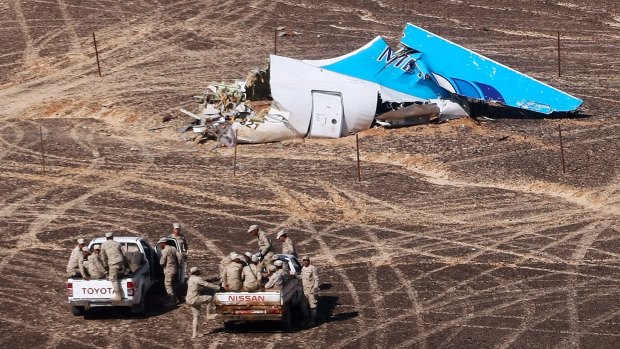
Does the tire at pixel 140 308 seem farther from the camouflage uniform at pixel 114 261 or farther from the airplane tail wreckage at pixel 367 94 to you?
the airplane tail wreckage at pixel 367 94

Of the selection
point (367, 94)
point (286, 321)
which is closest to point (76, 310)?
point (286, 321)

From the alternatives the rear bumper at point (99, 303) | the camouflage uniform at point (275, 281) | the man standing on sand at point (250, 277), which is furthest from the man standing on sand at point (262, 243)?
the rear bumper at point (99, 303)

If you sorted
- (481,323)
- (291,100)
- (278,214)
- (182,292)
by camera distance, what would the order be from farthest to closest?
(291,100) < (278,214) < (182,292) < (481,323)

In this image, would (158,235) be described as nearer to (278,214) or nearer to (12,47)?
(278,214)

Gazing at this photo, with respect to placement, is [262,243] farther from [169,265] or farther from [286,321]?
[286,321]

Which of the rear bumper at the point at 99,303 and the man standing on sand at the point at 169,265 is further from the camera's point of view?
the man standing on sand at the point at 169,265

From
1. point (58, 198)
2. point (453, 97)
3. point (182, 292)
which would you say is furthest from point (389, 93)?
point (182, 292)

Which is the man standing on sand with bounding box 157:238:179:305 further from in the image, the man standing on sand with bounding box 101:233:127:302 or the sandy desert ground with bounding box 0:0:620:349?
the man standing on sand with bounding box 101:233:127:302
